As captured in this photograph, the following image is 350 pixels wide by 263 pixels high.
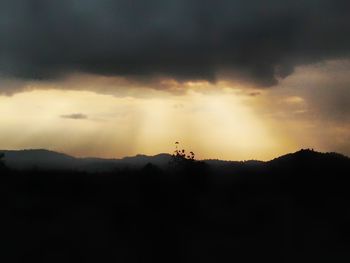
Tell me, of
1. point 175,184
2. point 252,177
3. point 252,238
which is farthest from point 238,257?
point 252,177

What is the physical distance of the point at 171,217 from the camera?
45938 millimetres

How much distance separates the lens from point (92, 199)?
165 feet

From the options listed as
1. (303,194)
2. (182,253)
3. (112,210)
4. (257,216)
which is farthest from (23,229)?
(303,194)

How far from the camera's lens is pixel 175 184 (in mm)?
55438

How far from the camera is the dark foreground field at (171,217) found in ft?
127

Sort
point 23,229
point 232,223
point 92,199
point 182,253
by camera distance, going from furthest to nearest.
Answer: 1. point 92,199
2. point 232,223
3. point 23,229
4. point 182,253

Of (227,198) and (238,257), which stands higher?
(227,198)

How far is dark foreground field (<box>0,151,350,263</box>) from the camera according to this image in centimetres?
3875

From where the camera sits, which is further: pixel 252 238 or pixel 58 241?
pixel 252 238

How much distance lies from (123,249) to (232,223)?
11.9m

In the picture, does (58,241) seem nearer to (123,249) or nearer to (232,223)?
(123,249)

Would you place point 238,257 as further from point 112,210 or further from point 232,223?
point 112,210

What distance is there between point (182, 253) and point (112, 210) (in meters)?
10.6

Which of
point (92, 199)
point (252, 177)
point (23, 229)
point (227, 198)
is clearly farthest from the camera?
point (252, 177)
